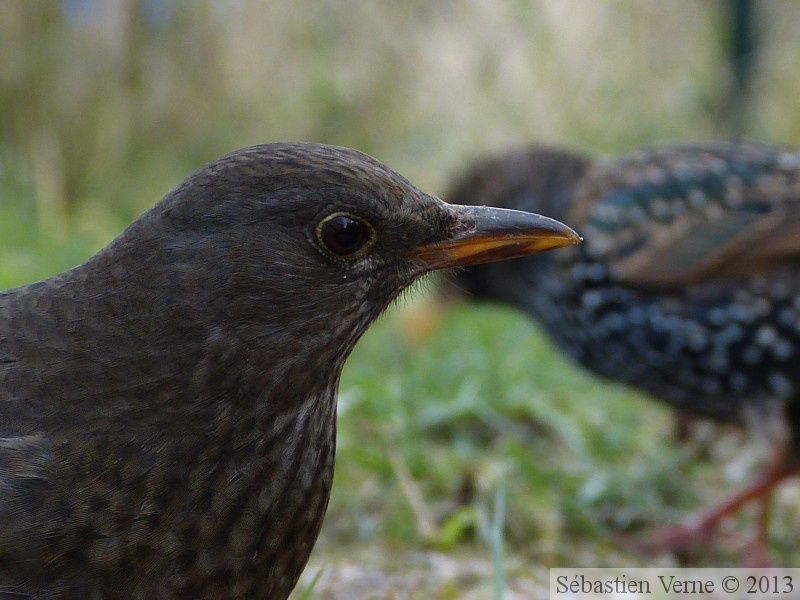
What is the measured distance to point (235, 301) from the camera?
2.08 m

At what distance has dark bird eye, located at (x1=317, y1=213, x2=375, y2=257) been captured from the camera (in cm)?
214

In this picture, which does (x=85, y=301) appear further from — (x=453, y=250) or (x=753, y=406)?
(x=753, y=406)

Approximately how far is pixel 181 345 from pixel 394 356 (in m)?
3.68

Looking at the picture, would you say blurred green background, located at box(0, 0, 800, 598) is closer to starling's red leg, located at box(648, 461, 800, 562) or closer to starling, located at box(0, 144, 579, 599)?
starling's red leg, located at box(648, 461, 800, 562)

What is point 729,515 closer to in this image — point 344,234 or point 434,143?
point 344,234

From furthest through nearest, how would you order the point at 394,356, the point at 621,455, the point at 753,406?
the point at 394,356 < the point at 621,455 < the point at 753,406

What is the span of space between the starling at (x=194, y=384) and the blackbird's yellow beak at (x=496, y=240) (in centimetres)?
17

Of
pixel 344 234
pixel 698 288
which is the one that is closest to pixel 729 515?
pixel 698 288

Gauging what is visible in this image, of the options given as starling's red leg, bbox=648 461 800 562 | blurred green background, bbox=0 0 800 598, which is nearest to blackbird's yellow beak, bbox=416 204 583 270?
blurred green background, bbox=0 0 800 598

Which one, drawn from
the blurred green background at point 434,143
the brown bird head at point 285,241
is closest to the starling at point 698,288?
the blurred green background at point 434,143

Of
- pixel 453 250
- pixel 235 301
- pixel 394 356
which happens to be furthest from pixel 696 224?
pixel 235 301

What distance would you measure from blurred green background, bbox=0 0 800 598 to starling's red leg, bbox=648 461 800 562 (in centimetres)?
12

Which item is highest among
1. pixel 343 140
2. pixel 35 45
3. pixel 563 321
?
pixel 343 140

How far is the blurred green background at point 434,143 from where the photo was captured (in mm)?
3736
